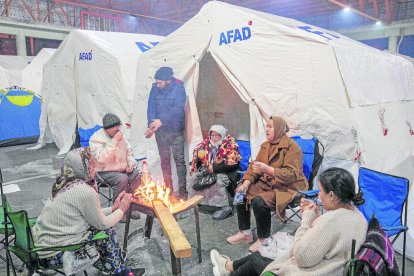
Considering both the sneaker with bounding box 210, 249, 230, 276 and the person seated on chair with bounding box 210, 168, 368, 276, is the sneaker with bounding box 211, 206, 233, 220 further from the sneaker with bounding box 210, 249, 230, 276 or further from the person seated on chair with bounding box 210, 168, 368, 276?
the person seated on chair with bounding box 210, 168, 368, 276

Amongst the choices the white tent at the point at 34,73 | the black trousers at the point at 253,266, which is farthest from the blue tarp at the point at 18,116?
the black trousers at the point at 253,266

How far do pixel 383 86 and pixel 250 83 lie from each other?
7.47 feet

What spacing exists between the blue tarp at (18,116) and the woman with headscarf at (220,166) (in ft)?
24.8

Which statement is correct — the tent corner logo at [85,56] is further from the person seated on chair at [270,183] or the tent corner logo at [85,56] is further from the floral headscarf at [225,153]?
the person seated on chair at [270,183]

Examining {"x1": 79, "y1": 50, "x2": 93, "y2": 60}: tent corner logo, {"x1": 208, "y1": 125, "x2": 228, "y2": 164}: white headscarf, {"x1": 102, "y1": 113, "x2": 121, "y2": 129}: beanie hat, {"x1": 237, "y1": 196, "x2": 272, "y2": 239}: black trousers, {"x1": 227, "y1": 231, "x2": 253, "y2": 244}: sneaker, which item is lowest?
{"x1": 227, "y1": 231, "x2": 253, "y2": 244}: sneaker

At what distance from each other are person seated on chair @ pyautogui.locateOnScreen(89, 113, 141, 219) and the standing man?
76 centimetres

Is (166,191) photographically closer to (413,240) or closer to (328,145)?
(328,145)

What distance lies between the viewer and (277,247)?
301 centimetres

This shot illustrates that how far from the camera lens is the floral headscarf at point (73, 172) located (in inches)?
95.1

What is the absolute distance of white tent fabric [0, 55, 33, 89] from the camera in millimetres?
11773

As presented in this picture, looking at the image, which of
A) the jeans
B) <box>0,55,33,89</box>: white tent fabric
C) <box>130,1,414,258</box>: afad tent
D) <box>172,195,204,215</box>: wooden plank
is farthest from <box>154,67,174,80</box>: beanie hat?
<box>0,55,33,89</box>: white tent fabric

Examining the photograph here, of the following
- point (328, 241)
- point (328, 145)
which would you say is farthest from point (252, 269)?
point (328, 145)

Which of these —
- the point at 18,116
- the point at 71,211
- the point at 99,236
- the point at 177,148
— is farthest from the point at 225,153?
the point at 18,116

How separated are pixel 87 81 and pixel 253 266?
258 inches
